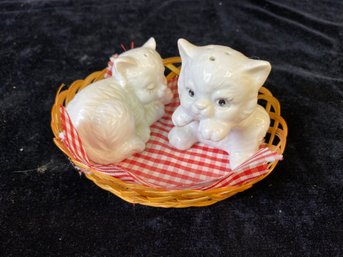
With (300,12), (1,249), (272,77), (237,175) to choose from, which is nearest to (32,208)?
(1,249)

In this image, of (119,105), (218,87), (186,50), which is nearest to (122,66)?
(119,105)

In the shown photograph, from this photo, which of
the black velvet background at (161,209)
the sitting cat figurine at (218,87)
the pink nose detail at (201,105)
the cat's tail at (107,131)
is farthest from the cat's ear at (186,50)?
the black velvet background at (161,209)

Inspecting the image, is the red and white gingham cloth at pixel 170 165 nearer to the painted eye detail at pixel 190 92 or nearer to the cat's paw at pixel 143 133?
the cat's paw at pixel 143 133

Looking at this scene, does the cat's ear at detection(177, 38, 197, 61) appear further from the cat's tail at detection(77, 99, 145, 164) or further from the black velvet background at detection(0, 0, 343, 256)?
the black velvet background at detection(0, 0, 343, 256)

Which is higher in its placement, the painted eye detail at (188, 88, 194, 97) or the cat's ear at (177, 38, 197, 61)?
the cat's ear at (177, 38, 197, 61)

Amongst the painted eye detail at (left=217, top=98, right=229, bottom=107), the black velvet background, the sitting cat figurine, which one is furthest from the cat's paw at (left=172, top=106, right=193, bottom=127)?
the black velvet background

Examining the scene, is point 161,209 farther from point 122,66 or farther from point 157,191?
point 122,66

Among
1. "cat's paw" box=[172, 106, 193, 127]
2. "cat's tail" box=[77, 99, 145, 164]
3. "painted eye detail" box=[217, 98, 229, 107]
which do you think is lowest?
"cat's tail" box=[77, 99, 145, 164]
